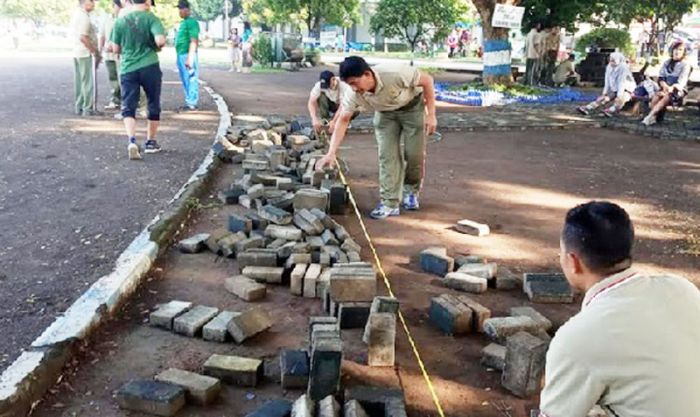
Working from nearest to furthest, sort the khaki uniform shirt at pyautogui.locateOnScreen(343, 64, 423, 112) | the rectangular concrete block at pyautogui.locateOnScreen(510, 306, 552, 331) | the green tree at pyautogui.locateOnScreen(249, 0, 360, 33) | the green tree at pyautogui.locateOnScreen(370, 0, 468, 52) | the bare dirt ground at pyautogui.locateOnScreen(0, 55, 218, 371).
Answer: the rectangular concrete block at pyautogui.locateOnScreen(510, 306, 552, 331)
the bare dirt ground at pyautogui.locateOnScreen(0, 55, 218, 371)
the khaki uniform shirt at pyautogui.locateOnScreen(343, 64, 423, 112)
the green tree at pyautogui.locateOnScreen(249, 0, 360, 33)
the green tree at pyautogui.locateOnScreen(370, 0, 468, 52)

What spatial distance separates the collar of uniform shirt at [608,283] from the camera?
1961 mm

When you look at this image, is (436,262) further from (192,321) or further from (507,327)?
(192,321)

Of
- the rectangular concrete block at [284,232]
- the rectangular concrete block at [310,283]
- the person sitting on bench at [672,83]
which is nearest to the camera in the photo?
the rectangular concrete block at [310,283]

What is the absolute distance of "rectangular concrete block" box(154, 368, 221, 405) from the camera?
3.00 meters

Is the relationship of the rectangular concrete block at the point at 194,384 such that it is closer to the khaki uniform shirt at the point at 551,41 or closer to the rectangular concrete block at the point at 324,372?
the rectangular concrete block at the point at 324,372

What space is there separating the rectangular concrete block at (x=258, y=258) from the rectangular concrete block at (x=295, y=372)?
4.82ft

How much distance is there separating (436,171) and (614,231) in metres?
6.22

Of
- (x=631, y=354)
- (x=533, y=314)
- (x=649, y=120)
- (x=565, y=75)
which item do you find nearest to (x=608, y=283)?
(x=631, y=354)

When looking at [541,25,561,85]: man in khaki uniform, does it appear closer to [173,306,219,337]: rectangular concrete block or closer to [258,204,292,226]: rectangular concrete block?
[258,204,292,226]: rectangular concrete block

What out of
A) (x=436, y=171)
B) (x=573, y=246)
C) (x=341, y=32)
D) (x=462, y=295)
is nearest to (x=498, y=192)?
(x=436, y=171)

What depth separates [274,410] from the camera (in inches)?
109

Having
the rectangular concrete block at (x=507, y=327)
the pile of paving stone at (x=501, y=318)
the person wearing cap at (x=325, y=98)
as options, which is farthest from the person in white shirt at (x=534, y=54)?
the rectangular concrete block at (x=507, y=327)

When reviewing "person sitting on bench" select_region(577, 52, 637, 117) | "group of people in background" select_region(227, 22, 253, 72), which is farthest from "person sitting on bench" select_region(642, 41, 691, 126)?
"group of people in background" select_region(227, 22, 253, 72)

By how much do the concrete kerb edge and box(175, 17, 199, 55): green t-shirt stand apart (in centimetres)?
677
